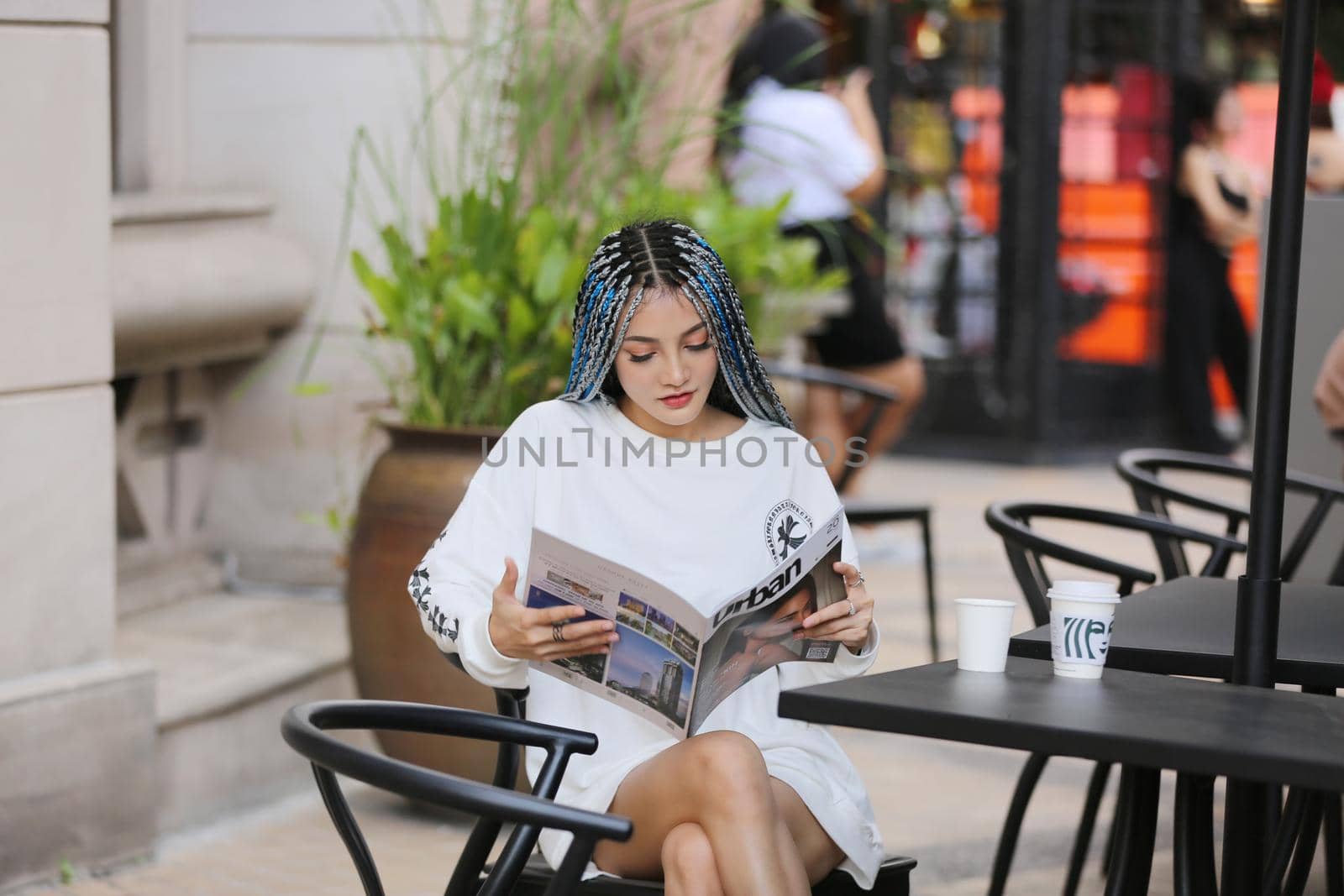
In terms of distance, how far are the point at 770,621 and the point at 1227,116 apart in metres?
7.18

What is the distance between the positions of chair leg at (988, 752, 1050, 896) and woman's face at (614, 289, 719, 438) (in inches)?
43.4

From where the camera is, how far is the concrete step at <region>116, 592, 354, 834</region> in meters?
3.36

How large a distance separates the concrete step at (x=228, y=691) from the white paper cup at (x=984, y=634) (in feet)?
6.30

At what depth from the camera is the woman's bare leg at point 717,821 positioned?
1853 mm

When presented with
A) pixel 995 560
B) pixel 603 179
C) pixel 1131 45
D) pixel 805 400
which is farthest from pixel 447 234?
pixel 1131 45

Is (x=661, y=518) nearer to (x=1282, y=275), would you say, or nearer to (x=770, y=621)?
(x=770, y=621)

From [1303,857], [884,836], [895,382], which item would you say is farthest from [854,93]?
[1303,857]

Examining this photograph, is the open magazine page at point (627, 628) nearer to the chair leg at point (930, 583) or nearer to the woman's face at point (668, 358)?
the woman's face at point (668, 358)

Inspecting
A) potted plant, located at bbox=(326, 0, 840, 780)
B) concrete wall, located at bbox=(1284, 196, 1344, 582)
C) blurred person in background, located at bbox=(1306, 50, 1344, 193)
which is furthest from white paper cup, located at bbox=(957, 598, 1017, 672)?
blurred person in background, located at bbox=(1306, 50, 1344, 193)

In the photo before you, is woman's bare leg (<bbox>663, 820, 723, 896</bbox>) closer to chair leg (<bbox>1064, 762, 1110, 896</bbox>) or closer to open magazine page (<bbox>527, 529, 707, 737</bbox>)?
open magazine page (<bbox>527, 529, 707, 737</bbox>)

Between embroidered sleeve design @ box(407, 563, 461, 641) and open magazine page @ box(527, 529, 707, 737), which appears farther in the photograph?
embroidered sleeve design @ box(407, 563, 461, 641)

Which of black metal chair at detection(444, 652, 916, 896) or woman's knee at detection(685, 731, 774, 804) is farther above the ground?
woman's knee at detection(685, 731, 774, 804)

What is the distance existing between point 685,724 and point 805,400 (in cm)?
440

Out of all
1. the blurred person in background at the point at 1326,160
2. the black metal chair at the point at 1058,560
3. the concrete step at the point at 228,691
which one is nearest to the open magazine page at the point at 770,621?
the black metal chair at the point at 1058,560
